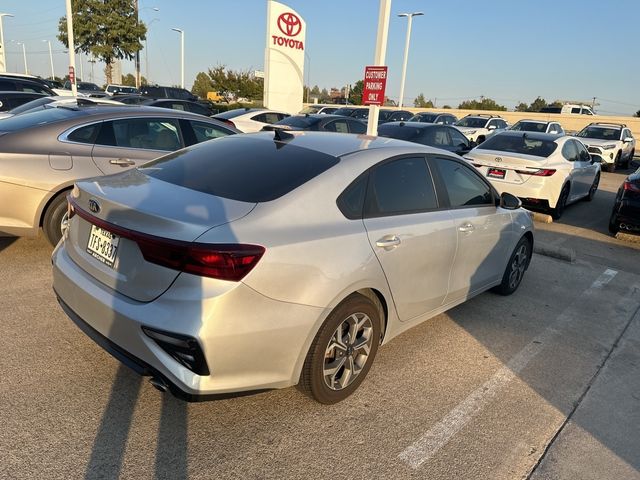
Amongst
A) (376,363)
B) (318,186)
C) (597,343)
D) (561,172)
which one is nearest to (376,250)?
(318,186)

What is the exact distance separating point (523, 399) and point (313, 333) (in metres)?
1.67

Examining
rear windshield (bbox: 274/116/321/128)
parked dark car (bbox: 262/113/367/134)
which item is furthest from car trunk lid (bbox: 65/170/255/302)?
rear windshield (bbox: 274/116/321/128)

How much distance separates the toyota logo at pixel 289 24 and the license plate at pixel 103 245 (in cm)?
2163

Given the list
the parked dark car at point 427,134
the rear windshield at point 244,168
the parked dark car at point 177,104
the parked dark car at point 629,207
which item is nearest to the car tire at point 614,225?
the parked dark car at point 629,207

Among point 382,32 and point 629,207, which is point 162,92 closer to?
point 382,32

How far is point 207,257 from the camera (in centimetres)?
233

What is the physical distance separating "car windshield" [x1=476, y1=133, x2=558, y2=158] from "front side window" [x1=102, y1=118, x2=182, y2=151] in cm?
579

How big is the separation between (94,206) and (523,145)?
8.10 m

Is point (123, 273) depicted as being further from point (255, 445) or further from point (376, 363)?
point (376, 363)

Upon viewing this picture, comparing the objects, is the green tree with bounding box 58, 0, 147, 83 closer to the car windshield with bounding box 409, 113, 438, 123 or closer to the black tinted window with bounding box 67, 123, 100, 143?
the car windshield with bounding box 409, 113, 438, 123

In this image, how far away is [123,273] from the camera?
259cm

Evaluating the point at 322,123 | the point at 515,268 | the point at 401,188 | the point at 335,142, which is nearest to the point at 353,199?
the point at 401,188

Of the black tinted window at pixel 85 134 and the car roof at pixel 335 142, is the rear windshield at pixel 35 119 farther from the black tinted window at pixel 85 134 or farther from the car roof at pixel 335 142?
the car roof at pixel 335 142

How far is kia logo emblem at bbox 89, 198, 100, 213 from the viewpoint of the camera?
2811 mm
